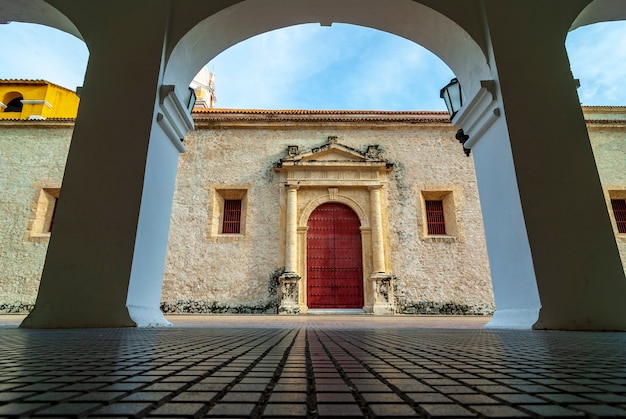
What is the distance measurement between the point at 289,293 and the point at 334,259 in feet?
6.02

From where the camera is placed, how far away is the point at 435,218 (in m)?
12.0

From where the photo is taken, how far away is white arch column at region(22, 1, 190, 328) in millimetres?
2668

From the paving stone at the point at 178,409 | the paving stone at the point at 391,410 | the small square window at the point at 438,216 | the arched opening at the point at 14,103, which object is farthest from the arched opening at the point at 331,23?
the arched opening at the point at 14,103

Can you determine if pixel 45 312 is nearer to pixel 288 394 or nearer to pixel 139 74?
pixel 139 74

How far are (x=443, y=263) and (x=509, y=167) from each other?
8.53 m

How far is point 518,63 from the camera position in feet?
10.5

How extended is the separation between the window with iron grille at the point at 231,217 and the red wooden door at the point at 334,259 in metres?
2.39

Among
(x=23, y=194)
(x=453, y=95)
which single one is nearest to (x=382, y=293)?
(x=453, y=95)

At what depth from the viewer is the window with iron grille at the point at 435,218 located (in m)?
11.7

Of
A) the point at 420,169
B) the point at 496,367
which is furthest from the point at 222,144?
the point at 496,367

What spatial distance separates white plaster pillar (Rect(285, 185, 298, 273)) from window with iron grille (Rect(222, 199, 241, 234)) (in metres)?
1.77

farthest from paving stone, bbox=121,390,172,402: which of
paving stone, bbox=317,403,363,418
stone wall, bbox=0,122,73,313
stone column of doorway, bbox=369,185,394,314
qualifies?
stone wall, bbox=0,122,73,313

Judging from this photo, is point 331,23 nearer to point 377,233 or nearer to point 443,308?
point 377,233

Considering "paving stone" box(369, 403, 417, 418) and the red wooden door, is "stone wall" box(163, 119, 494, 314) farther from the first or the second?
"paving stone" box(369, 403, 417, 418)
